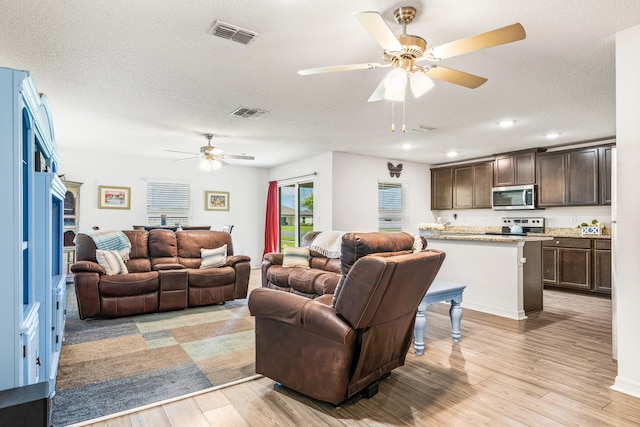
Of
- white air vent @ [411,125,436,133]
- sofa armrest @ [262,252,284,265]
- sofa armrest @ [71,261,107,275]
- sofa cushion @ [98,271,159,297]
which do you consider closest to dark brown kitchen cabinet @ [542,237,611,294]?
white air vent @ [411,125,436,133]

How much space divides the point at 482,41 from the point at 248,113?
3.05 m

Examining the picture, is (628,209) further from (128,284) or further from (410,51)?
(128,284)

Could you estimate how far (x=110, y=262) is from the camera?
445 centimetres

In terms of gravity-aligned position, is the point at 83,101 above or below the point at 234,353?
above

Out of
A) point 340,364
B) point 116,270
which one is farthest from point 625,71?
point 116,270

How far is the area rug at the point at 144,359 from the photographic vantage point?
239cm

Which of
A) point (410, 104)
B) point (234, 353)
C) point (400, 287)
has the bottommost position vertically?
point (234, 353)

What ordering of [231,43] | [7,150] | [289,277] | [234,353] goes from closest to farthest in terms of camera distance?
[7,150]
[231,43]
[234,353]
[289,277]

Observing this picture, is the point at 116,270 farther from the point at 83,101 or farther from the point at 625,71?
the point at 625,71

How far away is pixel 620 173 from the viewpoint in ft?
8.44

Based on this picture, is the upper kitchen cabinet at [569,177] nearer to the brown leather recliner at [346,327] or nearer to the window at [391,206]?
the window at [391,206]

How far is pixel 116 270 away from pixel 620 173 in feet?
16.5

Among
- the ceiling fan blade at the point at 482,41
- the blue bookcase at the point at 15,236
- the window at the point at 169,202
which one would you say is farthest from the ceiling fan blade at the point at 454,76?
the window at the point at 169,202

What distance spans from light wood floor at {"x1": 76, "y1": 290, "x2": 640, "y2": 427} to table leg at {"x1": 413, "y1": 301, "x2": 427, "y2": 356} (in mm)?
74
